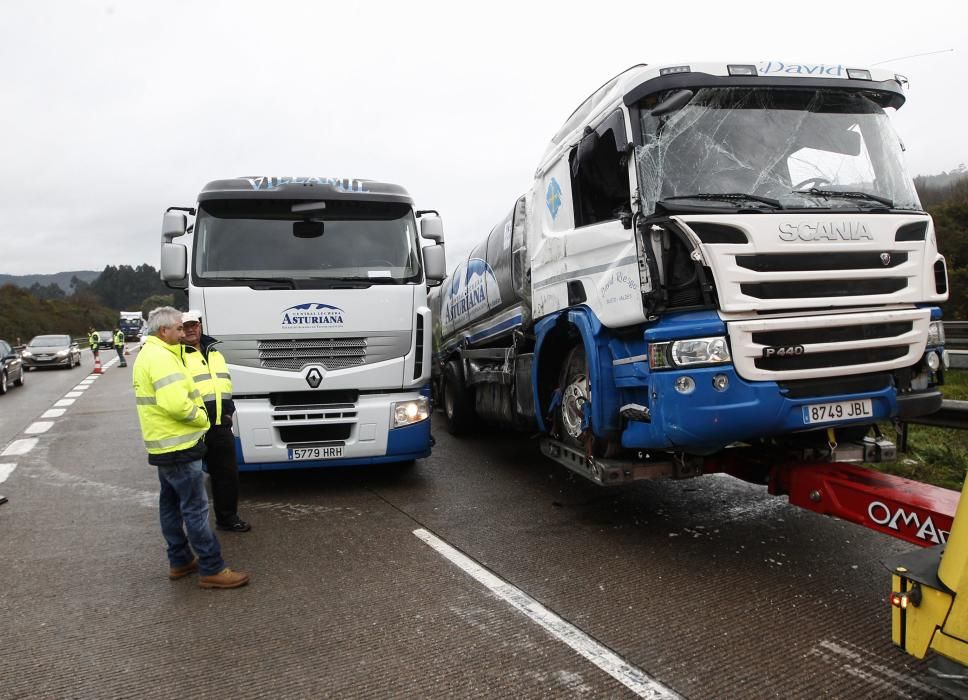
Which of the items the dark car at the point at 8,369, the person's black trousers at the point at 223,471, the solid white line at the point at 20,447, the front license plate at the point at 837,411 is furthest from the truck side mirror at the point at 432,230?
the dark car at the point at 8,369

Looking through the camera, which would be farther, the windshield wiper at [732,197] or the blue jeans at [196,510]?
the blue jeans at [196,510]

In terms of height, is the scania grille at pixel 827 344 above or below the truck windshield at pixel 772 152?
below

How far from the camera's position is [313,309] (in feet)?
21.0

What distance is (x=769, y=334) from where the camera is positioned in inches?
157

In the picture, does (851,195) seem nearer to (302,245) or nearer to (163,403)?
(163,403)

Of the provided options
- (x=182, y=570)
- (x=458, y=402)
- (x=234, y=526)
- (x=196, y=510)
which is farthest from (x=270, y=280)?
(x=458, y=402)

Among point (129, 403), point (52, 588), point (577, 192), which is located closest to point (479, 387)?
point (577, 192)

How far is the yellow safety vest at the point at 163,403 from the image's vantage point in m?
4.25

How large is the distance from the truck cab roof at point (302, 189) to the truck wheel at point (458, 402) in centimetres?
278

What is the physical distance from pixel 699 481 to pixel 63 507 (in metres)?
5.85

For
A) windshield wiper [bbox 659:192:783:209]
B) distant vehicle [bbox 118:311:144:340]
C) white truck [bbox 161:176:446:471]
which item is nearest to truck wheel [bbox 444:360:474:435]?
white truck [bbox 161:176:446:471]

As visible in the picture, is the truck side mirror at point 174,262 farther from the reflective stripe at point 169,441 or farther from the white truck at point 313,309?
the reflective stripe at point 169,441

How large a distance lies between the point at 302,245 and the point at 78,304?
9333 centimetres

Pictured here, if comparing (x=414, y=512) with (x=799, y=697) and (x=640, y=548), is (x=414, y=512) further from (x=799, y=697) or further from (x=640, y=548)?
(x=799, y=697)
